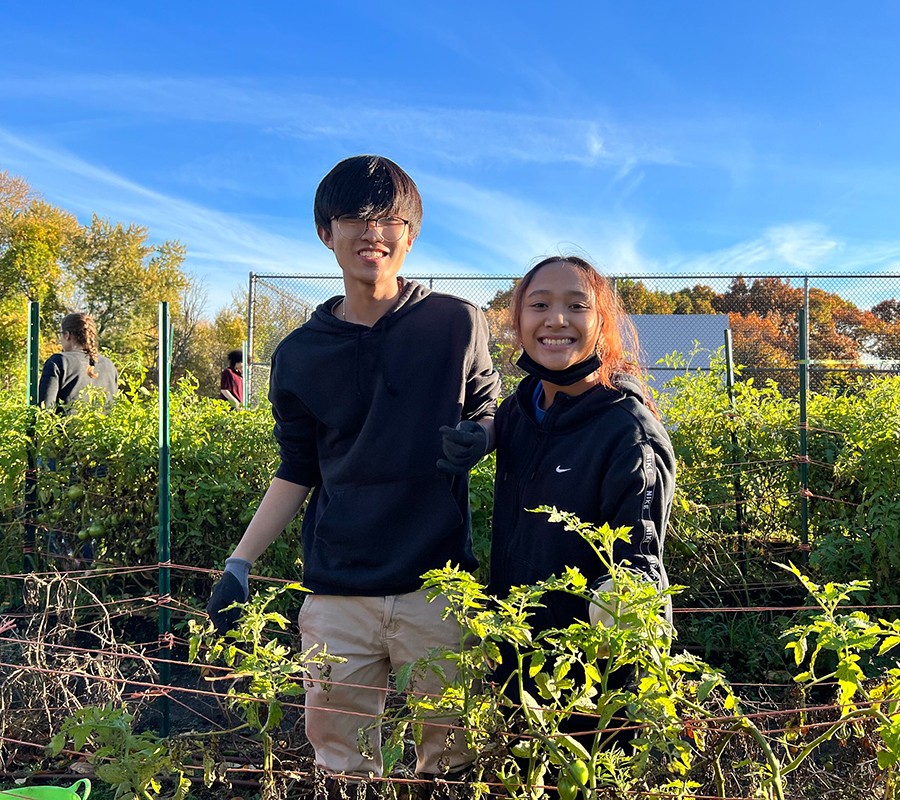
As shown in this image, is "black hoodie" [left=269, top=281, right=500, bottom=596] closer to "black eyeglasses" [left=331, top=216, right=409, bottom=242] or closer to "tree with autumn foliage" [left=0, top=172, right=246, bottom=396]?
"black eyeglasses" [left=331, top=216, right=409, bottom=242]

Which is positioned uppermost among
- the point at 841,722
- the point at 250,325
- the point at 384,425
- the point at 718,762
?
the point at 250,325

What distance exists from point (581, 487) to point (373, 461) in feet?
1.73

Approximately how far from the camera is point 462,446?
69.1 inches

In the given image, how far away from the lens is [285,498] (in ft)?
6.74

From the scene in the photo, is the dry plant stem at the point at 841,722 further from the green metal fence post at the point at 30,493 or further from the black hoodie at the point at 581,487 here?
the green metal fence post at the point at 30,493

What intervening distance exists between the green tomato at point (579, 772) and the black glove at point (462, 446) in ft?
2.28

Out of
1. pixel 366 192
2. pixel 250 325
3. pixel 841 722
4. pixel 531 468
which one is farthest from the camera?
pixel 250 325

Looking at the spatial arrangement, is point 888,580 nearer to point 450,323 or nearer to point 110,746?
point 450,323

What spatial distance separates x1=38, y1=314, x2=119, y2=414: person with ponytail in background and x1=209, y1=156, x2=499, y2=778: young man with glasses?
302 centimetres

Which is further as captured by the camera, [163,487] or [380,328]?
[163,487]

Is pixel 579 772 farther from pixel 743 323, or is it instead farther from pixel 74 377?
pixel 743 323

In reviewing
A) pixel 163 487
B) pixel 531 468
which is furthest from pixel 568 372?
pixel 163 487

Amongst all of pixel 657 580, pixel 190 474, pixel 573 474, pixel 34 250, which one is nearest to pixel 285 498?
pixel 573 474

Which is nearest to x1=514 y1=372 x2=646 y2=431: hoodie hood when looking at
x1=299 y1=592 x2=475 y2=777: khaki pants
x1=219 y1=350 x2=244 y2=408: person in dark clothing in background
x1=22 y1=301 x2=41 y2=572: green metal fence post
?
x1=299 y1=592 x2=475 y2=777: khaki pants
